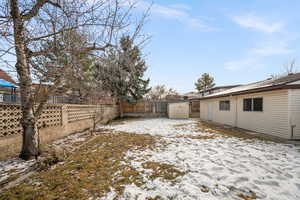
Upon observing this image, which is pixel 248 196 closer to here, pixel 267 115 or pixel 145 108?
pixel 267 115

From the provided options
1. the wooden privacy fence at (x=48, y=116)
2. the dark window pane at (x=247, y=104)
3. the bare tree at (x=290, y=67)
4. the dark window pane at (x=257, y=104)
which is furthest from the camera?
the bare tree at (x=290, y=67)

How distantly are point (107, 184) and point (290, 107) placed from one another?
22.4 feet

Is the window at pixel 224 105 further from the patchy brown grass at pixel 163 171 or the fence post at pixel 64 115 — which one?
the fence post at pixel 64 115

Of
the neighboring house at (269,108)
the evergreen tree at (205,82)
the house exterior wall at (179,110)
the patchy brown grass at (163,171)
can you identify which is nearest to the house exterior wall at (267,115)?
the neighboring house at (269,108)

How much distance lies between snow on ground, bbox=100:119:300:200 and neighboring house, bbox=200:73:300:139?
1.83m

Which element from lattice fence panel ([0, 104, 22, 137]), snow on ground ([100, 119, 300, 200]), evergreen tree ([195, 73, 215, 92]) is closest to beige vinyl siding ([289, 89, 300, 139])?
A: snow on ground ([100, 119, 300, 200])

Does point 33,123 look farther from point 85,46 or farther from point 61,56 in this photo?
point 85,46

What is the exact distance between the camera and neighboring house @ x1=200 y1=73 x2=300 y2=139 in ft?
16.6

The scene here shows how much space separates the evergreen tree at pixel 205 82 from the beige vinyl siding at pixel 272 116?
2111 centimetres

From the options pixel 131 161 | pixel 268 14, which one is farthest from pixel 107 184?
pixel 268 14

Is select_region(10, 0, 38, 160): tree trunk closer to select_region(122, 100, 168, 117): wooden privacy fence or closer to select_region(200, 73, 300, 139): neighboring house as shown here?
select_region(200, 73, 300, 139): neighboring house

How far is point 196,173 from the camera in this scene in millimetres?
2496

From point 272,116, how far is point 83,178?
7298 millimetres

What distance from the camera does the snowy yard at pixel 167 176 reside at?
6.16 ft
